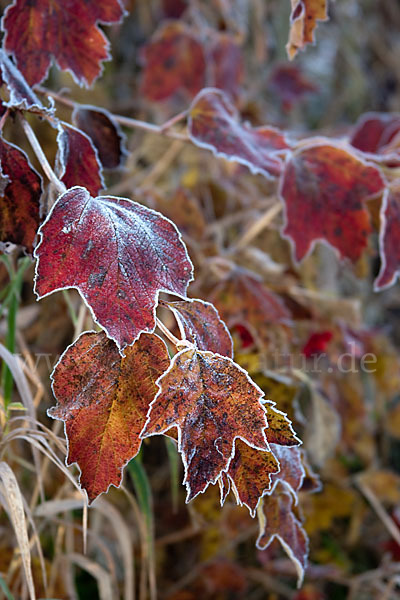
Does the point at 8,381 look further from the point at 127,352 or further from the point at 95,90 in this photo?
the point at 95,90

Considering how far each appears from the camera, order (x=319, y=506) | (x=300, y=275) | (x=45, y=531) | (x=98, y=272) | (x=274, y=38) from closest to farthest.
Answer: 1. (x=98, y=272)
2. (x=45, y=531)
3. (x=319, y=506)
4. (x=300, y=275)
5. (x=274, y=38)

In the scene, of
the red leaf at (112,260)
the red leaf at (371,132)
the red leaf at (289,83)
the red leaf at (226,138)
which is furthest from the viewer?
the red leaf at (289,83)

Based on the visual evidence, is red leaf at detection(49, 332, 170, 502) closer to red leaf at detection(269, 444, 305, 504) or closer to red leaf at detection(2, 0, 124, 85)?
red leaf at detection(269, 444, 305, 504)

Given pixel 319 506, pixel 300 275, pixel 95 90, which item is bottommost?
pixel 319 506

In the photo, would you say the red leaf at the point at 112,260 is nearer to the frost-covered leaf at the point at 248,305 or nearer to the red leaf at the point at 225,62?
the frost-covered leaf at the point at 248,305

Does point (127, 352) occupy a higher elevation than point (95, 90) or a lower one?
lower

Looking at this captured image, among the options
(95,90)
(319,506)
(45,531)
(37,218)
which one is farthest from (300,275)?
(37,218)

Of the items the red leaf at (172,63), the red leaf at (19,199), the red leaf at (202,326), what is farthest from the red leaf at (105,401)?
the red leaf at (172,63)

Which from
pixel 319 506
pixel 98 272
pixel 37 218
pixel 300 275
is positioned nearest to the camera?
pixel 98 272
